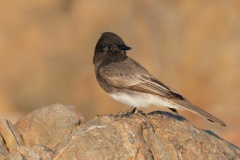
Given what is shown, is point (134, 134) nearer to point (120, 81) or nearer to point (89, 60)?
point (120, 81)

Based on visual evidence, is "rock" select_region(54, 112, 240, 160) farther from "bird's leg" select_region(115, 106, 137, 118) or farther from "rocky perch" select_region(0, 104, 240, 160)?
"bird's leg" select_region(115, 106, 137, 118)

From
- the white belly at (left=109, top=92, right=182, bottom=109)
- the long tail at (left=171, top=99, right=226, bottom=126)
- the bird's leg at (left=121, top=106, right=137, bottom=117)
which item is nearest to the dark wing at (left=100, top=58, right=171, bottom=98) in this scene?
the white belly at (left=109, top=92, right=182, bottom=109)

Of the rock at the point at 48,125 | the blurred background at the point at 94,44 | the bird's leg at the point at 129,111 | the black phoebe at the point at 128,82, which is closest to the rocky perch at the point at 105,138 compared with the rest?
the rock at the point at 48,125

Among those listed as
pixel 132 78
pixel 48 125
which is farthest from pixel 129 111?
pixel 48 125

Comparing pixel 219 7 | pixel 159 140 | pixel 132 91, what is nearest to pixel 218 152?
pixel 159 140

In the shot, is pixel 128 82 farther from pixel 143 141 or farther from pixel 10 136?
pixel 10 136
